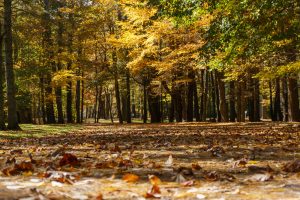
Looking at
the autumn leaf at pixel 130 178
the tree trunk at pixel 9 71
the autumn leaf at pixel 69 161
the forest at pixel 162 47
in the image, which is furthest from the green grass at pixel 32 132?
the autumn leaf at pixel 130 178

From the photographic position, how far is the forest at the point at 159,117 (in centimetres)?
346

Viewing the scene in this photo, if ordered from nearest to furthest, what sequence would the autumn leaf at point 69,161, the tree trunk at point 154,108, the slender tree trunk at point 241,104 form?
1. the autumn leaf at point 69,161
2. the slender tree trunk at point 241,104
3. the tree trunk at point 154,108

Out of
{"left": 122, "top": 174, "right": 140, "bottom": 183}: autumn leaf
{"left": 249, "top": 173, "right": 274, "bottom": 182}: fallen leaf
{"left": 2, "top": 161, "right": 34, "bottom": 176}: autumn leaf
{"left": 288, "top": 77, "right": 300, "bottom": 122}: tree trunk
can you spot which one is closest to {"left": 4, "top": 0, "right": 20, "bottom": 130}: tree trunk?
{"left": 2, "top": 161, "right": 34, "bottom": 176}: autumn leaf

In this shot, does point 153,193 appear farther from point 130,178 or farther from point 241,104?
point 241,104

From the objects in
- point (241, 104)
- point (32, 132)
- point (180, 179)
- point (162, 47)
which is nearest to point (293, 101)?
point (241, 104)

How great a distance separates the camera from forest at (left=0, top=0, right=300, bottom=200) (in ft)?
11.4

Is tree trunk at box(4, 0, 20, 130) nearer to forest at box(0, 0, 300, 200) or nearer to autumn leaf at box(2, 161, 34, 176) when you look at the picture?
forest at box(0, 0, 300, 200)

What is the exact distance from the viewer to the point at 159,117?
3603 cm

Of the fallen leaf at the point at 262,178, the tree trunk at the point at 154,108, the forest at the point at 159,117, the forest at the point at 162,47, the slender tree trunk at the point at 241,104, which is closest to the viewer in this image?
the forest at the point at 159,117

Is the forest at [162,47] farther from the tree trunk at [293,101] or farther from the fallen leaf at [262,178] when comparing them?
the fallen leaf at [262,178]

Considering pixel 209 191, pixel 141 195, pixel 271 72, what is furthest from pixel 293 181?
pixel 271 72

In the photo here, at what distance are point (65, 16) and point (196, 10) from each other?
24700mm

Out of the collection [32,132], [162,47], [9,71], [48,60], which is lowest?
[32,132]

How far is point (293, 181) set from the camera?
351 centimetres
